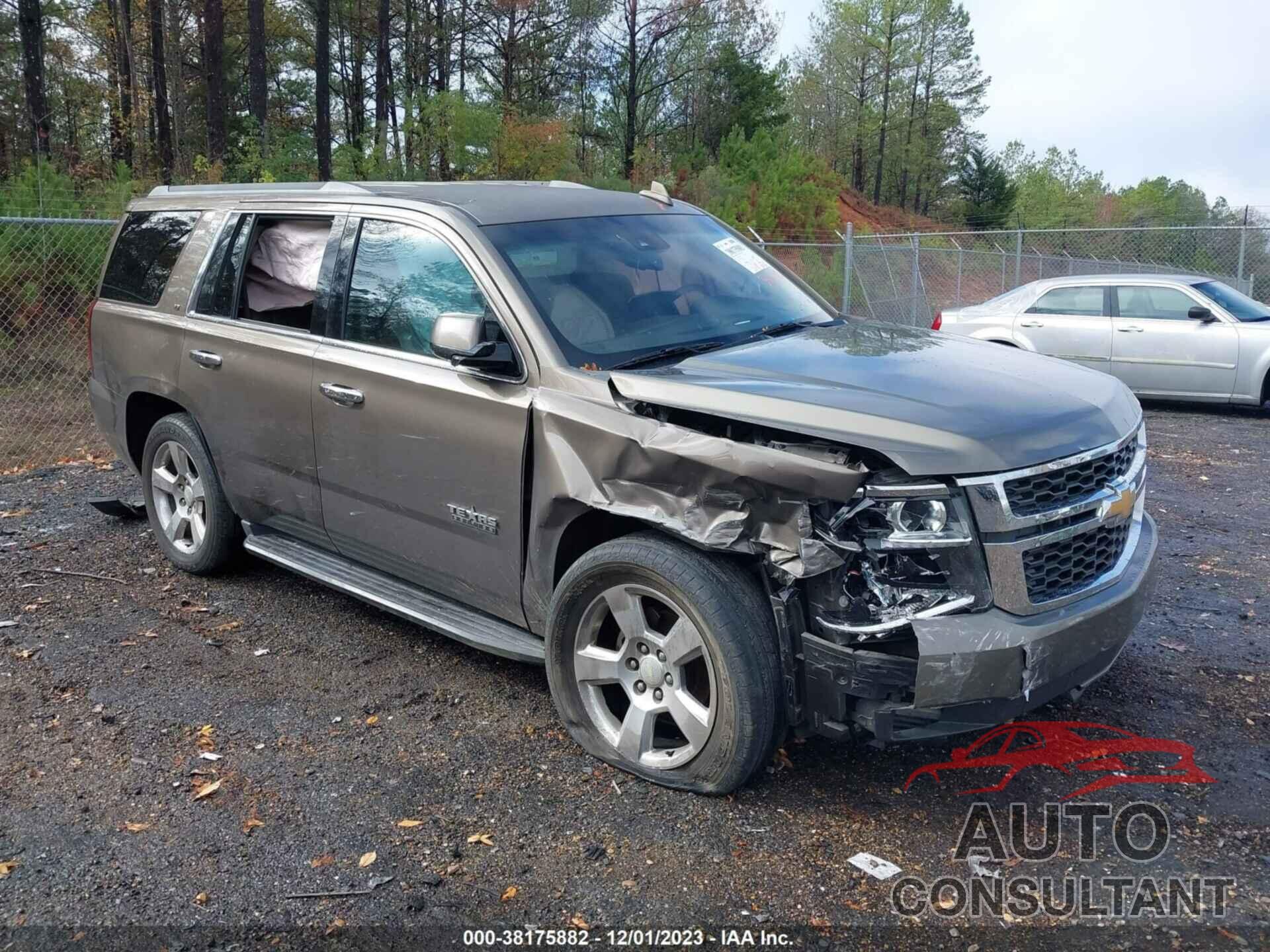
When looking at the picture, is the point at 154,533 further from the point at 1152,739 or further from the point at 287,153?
the point at 287,153

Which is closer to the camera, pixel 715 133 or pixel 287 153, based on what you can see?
pixel 287 153

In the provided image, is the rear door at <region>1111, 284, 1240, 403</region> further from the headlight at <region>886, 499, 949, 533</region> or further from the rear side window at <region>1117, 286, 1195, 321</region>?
the headlight at <region>886, 499, 949, 533</region>

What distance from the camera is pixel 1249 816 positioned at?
329 centimetres

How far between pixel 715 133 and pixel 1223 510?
122ft

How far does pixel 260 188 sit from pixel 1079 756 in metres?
4.44

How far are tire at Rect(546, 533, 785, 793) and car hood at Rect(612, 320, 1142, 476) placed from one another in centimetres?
51

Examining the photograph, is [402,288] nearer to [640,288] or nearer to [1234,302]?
[640,288]

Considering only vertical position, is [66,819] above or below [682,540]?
below

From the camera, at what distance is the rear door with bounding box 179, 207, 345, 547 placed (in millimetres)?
4605

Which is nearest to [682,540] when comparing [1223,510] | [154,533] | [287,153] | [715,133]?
[154,533]

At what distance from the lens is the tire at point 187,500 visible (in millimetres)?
5336

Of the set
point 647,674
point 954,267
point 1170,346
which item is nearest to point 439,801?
point 647,674

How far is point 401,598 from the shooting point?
436cm

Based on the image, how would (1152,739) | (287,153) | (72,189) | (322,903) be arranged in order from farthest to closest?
(287,153), (72,189), (1152,739), (322,903)
